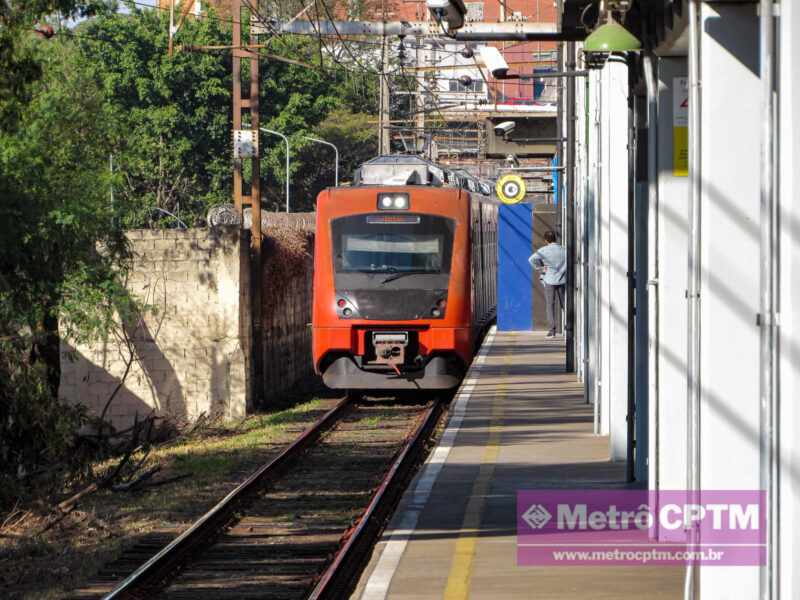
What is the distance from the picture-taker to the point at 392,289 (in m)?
20.7

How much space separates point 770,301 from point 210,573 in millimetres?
5913

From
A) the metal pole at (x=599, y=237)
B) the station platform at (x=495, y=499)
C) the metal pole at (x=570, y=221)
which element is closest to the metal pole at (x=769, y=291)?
the station platform at (x=495, y=499)

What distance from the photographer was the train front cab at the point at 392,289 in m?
20.6

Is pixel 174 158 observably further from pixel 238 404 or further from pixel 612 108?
pixel 612 108

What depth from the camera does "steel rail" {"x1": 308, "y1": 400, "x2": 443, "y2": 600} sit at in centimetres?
975

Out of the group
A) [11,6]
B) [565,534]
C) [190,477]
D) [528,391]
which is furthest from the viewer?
[528,391]

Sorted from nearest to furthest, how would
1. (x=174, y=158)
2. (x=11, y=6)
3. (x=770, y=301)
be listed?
(x=770, y=301), (x=11, y=6), (x=174, y=158)

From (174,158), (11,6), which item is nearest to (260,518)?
A: (11,6)

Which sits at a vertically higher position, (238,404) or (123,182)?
(123,182)

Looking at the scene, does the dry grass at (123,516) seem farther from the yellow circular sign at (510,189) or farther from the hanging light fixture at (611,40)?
the yellow circular sign at (510,189)

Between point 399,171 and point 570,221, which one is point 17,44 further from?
point 399,171

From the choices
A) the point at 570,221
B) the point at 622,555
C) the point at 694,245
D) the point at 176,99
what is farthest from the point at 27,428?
the point at 176,99

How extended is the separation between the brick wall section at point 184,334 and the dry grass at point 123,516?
8.45 ft

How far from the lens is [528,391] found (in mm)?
20453
